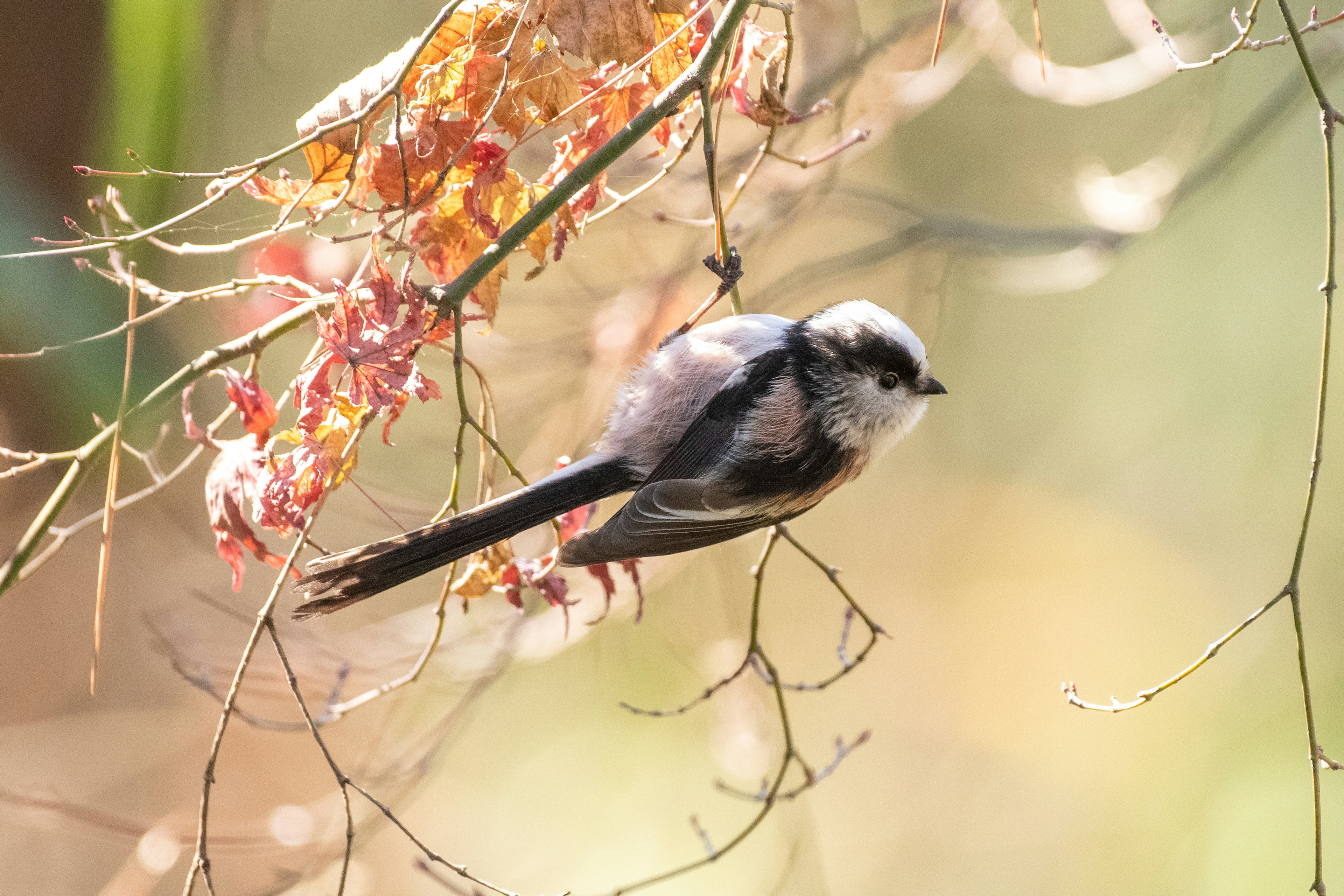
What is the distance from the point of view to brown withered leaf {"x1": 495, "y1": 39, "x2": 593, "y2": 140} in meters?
→ 1.00

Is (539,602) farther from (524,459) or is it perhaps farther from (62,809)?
(62,809)

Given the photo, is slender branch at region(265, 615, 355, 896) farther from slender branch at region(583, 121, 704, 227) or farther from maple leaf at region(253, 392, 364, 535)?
slender branch at region(583, 121, 704, 227)

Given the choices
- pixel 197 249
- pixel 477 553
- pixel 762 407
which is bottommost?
pixel 477 553

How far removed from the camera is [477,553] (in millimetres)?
1198

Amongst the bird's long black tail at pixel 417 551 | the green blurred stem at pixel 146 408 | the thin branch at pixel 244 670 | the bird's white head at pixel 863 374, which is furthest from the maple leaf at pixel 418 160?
the bird's white head at pixel 863 374

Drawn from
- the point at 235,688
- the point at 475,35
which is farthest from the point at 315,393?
the point at 475,35

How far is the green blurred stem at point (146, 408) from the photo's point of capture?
0.97 m

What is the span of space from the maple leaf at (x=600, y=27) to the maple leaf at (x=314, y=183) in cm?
27

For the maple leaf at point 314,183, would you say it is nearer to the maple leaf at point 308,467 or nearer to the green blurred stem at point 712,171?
the maple leaf at point 308,467

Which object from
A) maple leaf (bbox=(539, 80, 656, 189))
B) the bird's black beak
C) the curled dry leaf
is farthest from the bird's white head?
maple leaf (bbox=(539, 80, 656, 189))

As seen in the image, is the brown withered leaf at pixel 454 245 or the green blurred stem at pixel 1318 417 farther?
the brown withered leaf at pixel 454 245

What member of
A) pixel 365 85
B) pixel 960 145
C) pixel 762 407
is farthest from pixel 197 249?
pixel 960 145

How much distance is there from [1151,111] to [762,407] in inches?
89.3

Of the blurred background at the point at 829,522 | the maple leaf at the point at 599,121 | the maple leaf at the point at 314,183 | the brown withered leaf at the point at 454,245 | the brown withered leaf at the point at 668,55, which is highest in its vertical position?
→ the brown withered leaf at the point at 668,55
